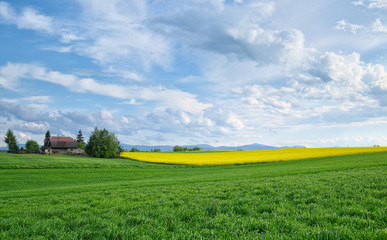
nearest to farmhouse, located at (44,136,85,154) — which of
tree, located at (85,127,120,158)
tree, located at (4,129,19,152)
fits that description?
tree, located at (85,127,120,158)

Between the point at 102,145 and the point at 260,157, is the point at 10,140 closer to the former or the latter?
the point at 102,145

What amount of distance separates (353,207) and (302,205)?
147cm

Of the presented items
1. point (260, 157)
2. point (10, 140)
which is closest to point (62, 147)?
point (10, 140)

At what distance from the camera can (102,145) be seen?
8231 centimetres

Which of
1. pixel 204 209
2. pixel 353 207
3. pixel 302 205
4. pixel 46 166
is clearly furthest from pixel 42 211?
pixel 46 166

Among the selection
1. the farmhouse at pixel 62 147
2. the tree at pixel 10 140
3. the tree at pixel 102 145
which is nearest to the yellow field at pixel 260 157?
the tree at pixel 102 145

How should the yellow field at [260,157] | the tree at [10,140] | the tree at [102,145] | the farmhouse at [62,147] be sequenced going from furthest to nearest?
the tree at [10,140], the farmhouse at [62,147], the tree at [102,145], the yellow field at [260,157]

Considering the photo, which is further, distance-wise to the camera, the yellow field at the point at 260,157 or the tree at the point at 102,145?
the tree at the point at 102,145

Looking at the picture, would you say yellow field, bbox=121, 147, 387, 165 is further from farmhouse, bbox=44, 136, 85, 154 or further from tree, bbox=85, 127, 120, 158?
farmhouse, bbox=44, 136, 85, 154

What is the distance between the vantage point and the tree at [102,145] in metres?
81.7

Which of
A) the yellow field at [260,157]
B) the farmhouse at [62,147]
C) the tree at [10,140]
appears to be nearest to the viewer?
the yellow field at [260,157]

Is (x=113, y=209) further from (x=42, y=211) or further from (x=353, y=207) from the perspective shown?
(x=353, y=207)

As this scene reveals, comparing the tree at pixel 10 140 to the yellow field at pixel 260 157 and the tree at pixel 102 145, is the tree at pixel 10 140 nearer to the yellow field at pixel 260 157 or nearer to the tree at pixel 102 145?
the tree at pixel 102 145

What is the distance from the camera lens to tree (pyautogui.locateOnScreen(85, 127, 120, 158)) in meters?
81.7
